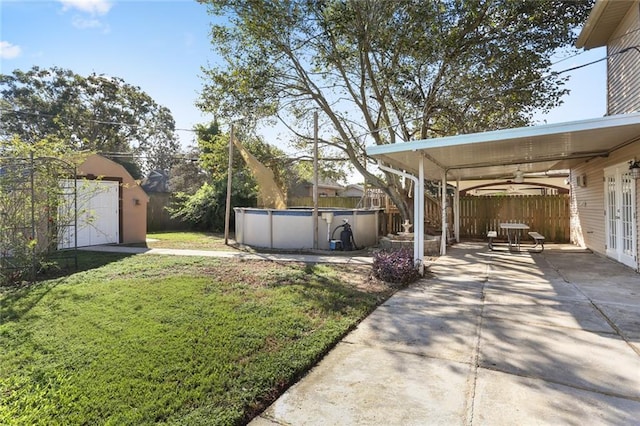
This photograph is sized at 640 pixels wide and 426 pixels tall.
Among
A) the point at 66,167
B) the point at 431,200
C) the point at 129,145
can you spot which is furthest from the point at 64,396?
the point at 129,145

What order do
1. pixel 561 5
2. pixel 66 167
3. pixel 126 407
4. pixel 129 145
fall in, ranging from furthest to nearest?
pixel 129 145
pixel 561 5
pixel 66 167
pixel 126 407

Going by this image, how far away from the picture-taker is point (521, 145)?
6477mm

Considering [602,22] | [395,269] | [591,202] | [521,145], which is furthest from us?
[591,202]

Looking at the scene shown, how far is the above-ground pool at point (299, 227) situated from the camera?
10.1 meters

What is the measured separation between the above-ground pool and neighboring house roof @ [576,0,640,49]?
282 inches

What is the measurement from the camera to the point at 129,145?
30000mm

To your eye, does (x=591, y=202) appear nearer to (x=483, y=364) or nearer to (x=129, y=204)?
(x=483, y=364)

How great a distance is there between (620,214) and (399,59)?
22.4ft

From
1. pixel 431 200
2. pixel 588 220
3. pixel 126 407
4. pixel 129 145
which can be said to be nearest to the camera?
pixel 126 407

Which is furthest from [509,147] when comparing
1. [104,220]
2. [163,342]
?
[104,220]

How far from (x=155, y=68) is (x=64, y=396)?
10200 millimetres

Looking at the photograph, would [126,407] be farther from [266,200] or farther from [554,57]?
[554,57]

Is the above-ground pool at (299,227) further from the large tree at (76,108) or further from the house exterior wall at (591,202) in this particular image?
the large tree at (76,108)

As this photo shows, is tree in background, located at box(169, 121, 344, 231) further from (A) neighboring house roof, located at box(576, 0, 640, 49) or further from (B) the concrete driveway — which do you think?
(B) the concrete driveway
